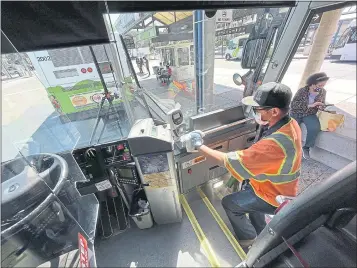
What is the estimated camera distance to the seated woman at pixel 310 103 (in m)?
2.60

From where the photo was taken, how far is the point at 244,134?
2676 millimetres

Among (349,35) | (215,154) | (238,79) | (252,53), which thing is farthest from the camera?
(238,79)

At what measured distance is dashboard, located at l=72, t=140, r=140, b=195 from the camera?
6.34 feet

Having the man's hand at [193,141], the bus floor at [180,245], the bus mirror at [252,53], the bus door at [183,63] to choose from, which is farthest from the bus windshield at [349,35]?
the bus door at [183,63]

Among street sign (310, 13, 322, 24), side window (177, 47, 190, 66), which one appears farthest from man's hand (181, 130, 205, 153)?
side window (177, 47, 190, 66)

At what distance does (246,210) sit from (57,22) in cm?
254

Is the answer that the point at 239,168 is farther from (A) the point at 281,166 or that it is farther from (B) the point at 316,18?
(B) the point at 316,18

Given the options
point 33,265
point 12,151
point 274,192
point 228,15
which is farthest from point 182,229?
point 228,15

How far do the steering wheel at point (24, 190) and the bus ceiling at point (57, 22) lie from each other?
3.23ft

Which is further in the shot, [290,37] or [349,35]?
[290,37]

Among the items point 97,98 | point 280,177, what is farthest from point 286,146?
point 97,98

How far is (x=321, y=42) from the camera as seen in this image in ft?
8.45

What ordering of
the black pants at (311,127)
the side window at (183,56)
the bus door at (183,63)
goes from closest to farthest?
the black pants at (311,127) < the bus door at (183,63) < the side window at (183,56)

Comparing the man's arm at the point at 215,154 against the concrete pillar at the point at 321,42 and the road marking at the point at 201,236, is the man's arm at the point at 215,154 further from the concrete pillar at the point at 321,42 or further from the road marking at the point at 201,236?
the concrete pillar at the point at 321,42
